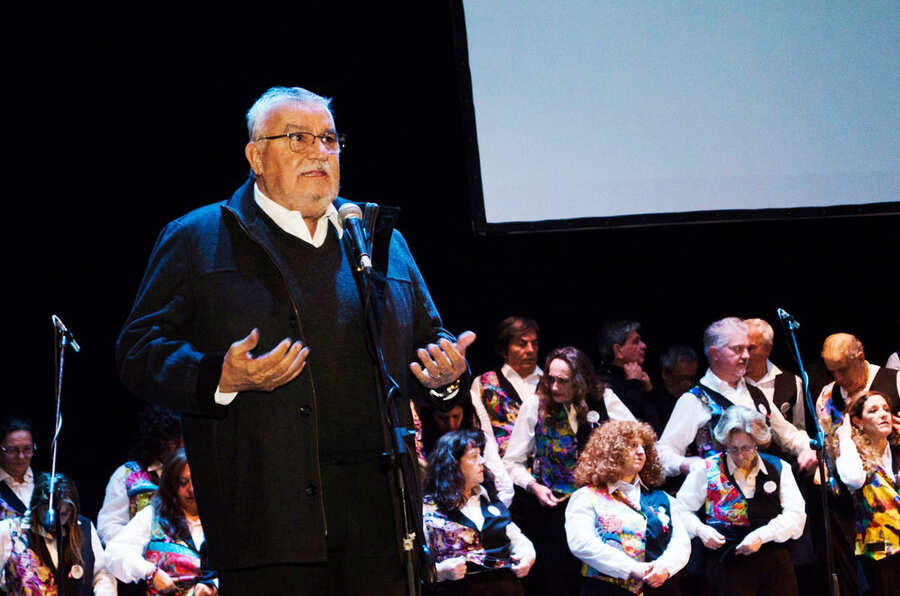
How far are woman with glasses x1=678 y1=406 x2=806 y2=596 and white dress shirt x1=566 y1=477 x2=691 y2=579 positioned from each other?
163 mm

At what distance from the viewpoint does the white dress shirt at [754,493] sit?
14.6 feet

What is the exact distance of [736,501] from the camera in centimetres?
454

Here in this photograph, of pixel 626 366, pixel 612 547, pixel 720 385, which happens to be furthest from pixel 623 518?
pixel 626 366

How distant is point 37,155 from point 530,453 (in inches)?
111

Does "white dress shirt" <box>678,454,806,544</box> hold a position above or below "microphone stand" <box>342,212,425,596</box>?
below

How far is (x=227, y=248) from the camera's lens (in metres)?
1.86

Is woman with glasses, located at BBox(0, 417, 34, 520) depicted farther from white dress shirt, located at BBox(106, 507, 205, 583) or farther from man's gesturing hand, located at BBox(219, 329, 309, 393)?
man's gesturing hand, located at BBox(219, 329, 309, 393)

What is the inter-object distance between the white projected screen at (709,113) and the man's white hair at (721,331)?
740 millimetres

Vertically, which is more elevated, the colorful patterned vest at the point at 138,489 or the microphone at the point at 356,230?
the microphone at the point at 356,230

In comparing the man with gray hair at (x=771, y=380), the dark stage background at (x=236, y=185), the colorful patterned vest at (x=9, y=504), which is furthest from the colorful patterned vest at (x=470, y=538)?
the colorful patterned vest at (x=9, y=504)

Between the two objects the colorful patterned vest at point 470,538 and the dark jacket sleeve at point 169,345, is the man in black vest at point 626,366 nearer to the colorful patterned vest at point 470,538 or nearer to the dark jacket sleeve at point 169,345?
the colorful patterned vest at point 470,538

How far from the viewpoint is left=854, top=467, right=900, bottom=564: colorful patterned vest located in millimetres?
4598

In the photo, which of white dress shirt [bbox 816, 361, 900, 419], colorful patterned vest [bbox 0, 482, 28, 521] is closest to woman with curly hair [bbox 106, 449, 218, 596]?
colorful patterned vest [bbox 0, 482, 28, 521]

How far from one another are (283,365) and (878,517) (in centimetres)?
385
